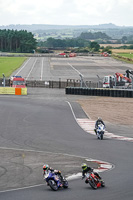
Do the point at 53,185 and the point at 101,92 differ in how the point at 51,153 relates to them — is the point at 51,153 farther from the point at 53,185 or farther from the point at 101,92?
the point at 101,92

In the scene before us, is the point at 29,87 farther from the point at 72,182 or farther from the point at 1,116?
the point at 72,182

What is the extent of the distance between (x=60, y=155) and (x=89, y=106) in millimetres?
24821

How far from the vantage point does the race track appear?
19.3m

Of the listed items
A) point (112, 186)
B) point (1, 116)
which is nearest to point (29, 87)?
point (1, 116)

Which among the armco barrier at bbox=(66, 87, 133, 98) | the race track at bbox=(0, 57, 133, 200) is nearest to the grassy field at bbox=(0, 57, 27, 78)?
the armco barrier at bbox=(66, 87, 133, 98)

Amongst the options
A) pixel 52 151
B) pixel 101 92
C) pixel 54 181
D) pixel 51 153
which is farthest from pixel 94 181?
pixel 101 92

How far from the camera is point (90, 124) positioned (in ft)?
132

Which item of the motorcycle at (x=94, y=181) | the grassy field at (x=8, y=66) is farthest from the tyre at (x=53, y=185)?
the grassy field at (x=8, y=66)

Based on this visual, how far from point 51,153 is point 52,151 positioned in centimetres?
61

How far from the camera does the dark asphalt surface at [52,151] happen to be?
1923 centimetres

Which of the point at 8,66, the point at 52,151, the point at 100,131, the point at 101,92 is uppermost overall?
the point at 100,131

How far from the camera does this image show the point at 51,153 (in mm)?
28703

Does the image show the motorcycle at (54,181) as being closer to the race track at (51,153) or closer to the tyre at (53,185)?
the tyre at (53,185)

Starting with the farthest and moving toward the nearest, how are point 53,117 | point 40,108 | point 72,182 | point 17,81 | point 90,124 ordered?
point 17,81 → point 40,108 → point 53,117 → point 90,124 → point 72,182
